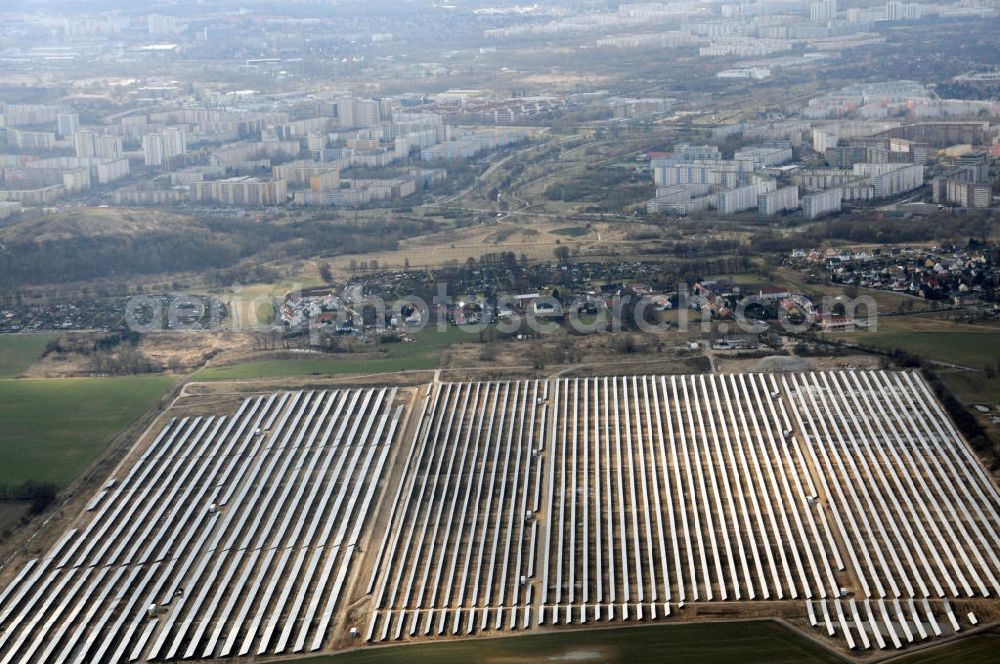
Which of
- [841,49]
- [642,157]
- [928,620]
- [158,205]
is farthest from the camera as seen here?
[841,49]

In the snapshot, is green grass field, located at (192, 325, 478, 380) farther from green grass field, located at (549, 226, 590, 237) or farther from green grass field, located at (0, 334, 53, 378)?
green grass field, located at (549, 226, 590, 237)

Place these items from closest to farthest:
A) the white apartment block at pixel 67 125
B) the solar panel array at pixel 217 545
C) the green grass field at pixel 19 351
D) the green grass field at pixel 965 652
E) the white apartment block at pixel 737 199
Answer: the green grass field at pixel 965 652
the solar panel array at pixel 217 545
the green grass field at pixel 19 351
the white apartment block at pixel 737 199
the white apartment block at pixel 67 125

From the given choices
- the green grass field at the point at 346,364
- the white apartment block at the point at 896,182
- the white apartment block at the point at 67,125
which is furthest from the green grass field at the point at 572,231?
the white apartment block at the point at 67,125

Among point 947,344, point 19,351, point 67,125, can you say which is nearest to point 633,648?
point 947,344

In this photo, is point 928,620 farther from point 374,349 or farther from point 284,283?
point 284,283

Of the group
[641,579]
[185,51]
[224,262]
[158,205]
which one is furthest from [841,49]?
[641,579]

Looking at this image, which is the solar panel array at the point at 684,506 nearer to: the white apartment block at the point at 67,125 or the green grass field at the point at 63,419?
the green grass field at the point at 63,419

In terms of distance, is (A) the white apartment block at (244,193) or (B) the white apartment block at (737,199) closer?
(B) the white apartment block at (737,199)

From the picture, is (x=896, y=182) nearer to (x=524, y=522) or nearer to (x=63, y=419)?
(x=524, y=522)
